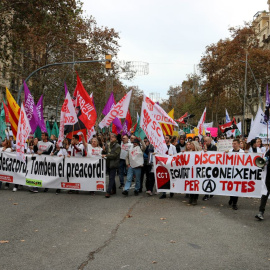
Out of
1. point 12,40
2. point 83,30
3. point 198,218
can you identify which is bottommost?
point 198,218

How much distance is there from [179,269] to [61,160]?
23.0ft

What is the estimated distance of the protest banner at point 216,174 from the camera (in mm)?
9367

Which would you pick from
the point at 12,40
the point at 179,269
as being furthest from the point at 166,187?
the point at 12,40

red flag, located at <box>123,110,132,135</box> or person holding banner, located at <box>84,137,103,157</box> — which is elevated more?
red flag, located at <box>123,110,132,135</box>

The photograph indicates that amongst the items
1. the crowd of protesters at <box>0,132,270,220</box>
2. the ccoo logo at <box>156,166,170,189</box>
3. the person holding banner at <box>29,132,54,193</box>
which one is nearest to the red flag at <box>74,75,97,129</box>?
the crowd of protesters at <box>0,132,270,220</box>

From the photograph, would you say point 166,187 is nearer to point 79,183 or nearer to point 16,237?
point 79,183

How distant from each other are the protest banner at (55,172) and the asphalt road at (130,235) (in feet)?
3.65

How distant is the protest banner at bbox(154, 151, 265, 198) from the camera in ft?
30.7

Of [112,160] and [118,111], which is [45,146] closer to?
[112,160]

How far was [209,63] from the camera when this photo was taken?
44.2 m

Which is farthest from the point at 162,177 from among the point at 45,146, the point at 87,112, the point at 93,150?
the point at 45,146

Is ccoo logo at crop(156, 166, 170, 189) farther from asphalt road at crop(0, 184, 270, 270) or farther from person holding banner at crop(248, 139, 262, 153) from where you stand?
person holding banner at crop(248, 139, 262, 153)

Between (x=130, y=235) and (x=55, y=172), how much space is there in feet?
17.4

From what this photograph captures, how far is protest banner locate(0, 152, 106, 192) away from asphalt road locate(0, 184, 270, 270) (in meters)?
1.11
